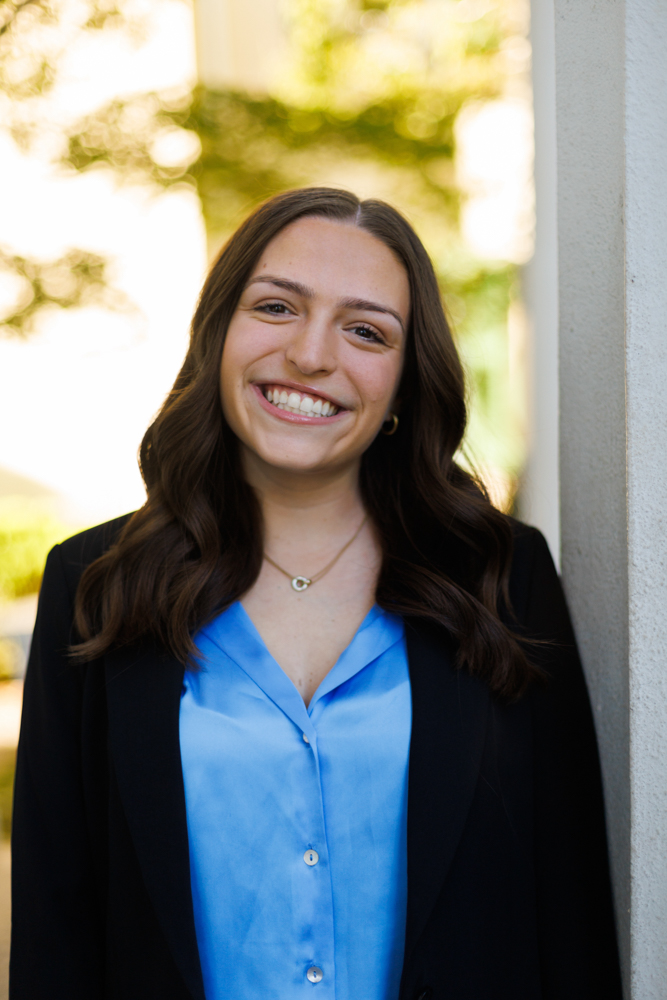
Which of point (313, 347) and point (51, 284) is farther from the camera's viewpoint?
point (51, 284)

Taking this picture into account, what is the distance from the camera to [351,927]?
4.52ft

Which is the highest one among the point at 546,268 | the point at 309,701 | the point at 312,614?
the point at 546,268

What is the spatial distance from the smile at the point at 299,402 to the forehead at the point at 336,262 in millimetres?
218

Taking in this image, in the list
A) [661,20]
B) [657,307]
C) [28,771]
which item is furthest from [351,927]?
[661,20]

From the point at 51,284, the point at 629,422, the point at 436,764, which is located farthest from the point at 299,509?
the point at 51,284

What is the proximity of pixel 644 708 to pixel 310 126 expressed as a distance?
17.0 ft

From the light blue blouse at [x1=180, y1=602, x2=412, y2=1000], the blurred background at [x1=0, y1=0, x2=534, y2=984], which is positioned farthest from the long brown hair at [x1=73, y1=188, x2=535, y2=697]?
the blurred background at [x1=0, y1=0, x2=534, y2=984]

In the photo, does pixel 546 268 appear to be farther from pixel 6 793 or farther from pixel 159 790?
pixel 6 793

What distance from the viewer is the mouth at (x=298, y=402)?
1.56 m

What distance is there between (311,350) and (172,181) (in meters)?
3.96

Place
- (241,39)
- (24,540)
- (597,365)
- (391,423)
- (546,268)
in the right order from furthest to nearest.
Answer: (241,39) < (24,540) < (546,268) < (391,423) < (597,365)

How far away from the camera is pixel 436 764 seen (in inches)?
55.7

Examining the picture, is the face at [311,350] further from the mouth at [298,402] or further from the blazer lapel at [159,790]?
the blazer lapel at [159,790]

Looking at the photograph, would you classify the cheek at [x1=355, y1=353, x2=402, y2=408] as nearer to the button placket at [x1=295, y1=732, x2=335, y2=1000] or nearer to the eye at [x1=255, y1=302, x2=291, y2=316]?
the eye at [x1=255, y1=302, x2=291, y2=316]
